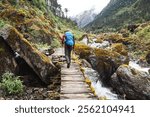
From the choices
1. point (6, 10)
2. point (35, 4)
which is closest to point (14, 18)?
point (6, 10)

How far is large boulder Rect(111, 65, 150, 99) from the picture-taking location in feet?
68.1

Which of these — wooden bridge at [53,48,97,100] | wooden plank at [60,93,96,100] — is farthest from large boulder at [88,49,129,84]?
wooden plank at [60,93,96,100]

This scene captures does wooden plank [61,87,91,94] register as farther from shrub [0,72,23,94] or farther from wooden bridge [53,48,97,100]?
shrub [0,72,23,94]

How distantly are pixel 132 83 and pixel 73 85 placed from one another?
28.9 feet

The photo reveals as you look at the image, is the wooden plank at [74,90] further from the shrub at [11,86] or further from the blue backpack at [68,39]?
the blue backpack at [68,39]

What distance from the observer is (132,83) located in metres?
21.1

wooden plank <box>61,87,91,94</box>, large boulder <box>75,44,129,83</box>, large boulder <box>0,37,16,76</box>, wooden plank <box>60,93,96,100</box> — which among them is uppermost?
large boulder <box>75,44,129,83</box>

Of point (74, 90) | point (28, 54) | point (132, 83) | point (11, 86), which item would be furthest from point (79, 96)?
point (132, 83)

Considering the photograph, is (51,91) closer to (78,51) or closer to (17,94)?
(17,94)

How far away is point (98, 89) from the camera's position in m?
22.2

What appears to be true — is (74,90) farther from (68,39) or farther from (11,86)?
(68,39)

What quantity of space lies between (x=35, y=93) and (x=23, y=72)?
2376 millimetres

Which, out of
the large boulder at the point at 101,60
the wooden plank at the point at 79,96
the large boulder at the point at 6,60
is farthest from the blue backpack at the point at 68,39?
the large boulder at the point at 101,60

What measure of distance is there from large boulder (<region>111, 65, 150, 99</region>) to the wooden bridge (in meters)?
5.93
